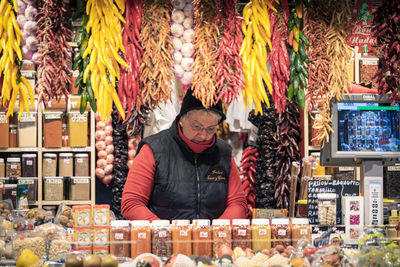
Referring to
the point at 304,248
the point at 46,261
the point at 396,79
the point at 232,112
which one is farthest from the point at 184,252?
the point at 232,112

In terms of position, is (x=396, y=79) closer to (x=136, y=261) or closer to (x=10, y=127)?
(x=136, y=261)

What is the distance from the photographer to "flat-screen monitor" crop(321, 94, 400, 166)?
3123 millimetres

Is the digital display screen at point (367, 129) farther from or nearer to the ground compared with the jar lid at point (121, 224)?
farther from the ground

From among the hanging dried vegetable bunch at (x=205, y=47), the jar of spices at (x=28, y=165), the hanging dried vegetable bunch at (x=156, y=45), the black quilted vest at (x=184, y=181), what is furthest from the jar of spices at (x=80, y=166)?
the hanging dried vegetable bunch at (x=205, y=47)

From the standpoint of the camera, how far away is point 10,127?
5816 mm

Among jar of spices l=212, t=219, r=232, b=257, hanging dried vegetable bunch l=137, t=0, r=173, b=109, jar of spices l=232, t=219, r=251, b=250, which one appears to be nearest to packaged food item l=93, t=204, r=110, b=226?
jar of spices l=212, t=219, r=232, b=257

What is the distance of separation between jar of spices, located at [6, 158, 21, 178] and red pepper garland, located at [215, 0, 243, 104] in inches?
135

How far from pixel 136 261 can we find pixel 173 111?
353cm

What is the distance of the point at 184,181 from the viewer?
12.1ft

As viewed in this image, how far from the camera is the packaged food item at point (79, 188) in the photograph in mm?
5855

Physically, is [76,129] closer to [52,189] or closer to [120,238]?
[52,189]

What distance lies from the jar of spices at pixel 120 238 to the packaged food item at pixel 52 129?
3.30 m

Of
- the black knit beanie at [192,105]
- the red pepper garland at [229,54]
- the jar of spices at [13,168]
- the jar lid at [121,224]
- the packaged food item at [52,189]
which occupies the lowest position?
the packaged food item at [52,189]

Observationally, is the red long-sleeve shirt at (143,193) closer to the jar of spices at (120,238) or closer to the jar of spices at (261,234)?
the jar of spices at (120,238)
